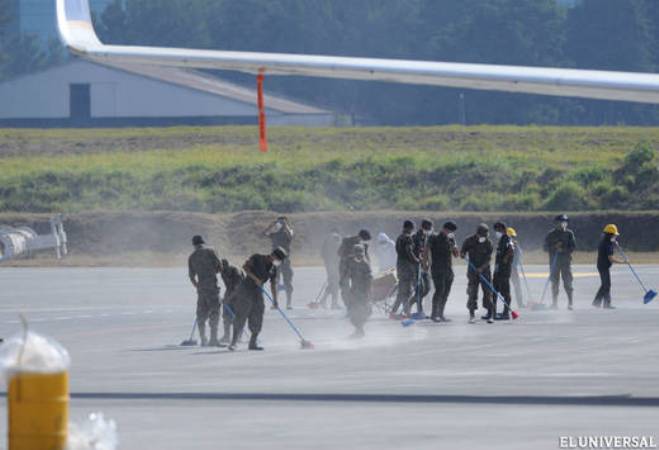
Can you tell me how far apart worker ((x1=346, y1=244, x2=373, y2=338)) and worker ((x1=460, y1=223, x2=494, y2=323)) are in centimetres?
325

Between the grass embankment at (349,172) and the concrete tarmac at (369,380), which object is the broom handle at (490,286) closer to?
the concrete tarmac at (369,380)

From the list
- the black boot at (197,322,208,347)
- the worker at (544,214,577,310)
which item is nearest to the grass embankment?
the worker at (544,214,577,310)

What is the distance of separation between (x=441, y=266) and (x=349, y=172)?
3633 centimetres

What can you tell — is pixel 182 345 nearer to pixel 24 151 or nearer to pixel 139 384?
pixel 139 384

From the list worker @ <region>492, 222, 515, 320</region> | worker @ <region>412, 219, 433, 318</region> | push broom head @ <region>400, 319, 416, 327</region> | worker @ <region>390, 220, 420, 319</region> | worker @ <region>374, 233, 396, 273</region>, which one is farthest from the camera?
worker @ <region>374, 233, 396, 273</region>

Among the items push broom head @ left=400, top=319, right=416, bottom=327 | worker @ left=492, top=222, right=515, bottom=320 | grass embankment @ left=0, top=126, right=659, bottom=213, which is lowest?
push broom head @ left=400, top=319, right=416, bottom=327

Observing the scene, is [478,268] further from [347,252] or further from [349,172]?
[349,172]

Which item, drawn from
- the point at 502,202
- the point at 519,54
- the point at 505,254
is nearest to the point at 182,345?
the point at 505,254

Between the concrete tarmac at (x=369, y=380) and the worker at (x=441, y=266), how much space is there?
0.48 metres

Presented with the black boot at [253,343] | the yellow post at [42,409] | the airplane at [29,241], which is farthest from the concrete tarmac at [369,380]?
the airplane at [29,241]

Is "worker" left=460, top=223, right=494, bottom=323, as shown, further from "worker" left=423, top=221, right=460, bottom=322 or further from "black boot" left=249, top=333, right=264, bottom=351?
"black boot" left=249, top=333, right=264, bottom=351

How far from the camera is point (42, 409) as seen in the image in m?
9.80

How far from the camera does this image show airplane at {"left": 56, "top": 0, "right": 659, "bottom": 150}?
47.2 feet

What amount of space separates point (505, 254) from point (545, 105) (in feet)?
231
